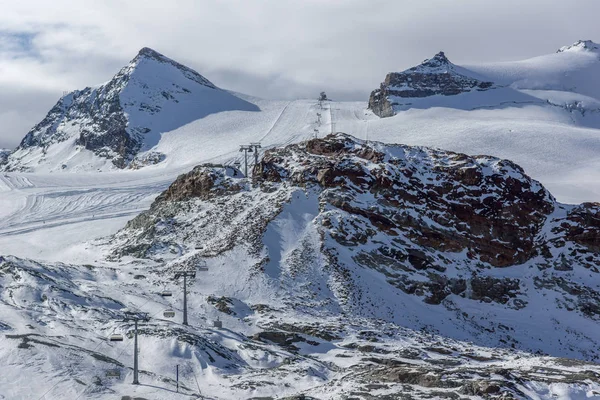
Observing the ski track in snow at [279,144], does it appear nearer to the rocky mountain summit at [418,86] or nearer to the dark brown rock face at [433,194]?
the rocky mountain summit at [418,86]

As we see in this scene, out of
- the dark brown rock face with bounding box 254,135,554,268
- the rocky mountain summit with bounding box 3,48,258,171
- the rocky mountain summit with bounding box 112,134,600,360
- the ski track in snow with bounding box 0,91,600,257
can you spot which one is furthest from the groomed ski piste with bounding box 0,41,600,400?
the dark brown rock face with bounding box 254,135,554,268

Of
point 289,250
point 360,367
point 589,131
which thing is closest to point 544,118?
point 589,131

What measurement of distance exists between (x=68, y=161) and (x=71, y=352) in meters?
131

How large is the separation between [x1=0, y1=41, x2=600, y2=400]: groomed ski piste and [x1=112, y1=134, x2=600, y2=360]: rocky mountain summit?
16.0 ft

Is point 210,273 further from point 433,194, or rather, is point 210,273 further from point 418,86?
point 418,86

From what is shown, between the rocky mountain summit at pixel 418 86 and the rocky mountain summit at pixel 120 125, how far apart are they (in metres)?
34.3

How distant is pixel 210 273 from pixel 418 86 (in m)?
132

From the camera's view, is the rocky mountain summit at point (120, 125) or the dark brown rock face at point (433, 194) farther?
the rocky mountain summit at point (120, 125)

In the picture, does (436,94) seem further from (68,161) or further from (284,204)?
(284,204)

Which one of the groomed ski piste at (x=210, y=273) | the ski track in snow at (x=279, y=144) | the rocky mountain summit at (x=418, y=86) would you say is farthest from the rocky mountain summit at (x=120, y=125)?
the rocky mountain summit at (x=418, y=86)

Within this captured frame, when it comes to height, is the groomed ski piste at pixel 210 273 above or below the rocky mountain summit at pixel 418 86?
below

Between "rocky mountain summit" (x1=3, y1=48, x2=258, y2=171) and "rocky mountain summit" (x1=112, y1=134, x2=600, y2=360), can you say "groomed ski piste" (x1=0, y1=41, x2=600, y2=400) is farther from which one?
"rocky mountain summit" (x1=112, y1=134, x2=600, y2=360)

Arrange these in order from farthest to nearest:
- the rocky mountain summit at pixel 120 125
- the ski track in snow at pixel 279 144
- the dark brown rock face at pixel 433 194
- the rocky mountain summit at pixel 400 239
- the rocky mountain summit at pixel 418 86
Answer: the rocky mountain summit at pixel 418 86 < the rocky mountain summit at pixel 120 125 < the ski track in snow at pixel 279 144 < the dark brown rock face at pixel 433 194 < the rocky mountain summit at pixel 400 239

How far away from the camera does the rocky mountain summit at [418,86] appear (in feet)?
601
